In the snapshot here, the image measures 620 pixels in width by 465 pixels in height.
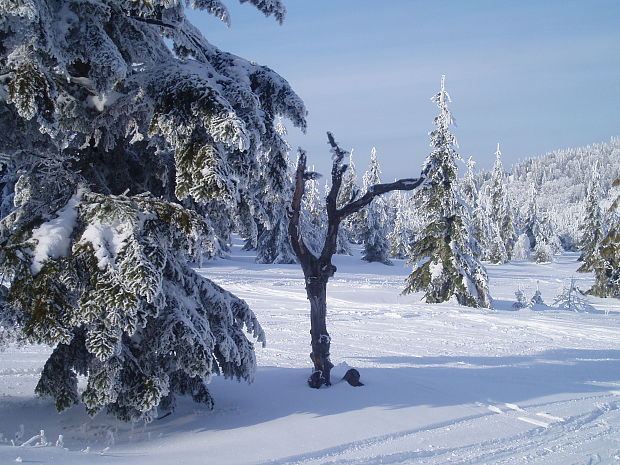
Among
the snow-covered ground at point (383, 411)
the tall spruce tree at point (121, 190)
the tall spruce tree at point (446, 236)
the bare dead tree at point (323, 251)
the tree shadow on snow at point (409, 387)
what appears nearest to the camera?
the tall spruce tree at point (121, 190)

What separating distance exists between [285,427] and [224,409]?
40.7 inches

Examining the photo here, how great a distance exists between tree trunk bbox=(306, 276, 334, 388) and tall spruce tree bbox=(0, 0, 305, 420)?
149 centimetres

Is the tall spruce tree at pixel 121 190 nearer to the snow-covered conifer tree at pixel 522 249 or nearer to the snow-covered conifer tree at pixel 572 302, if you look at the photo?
the snow-covered conifer tree at pixel 572 302

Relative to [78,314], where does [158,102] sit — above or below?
above

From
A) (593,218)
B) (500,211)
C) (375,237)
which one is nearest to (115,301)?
(375,237)

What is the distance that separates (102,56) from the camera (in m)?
5.22

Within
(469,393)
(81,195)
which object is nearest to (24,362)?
(81,195)

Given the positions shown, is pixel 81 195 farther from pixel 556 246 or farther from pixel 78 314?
pixel 556 246

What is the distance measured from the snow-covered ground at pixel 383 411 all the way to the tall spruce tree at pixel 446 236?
A: 266 inches

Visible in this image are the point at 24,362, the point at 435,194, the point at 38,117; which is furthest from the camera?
the point at 435,194

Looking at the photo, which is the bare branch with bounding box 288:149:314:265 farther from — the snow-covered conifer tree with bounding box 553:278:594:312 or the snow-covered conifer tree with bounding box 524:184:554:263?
the snow-covered conifer tree with bounding box 524:184:554:263

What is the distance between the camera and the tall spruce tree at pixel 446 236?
21.0 meters

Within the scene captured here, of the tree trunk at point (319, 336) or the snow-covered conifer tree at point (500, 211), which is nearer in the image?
the tree trunk at point (319, 336)

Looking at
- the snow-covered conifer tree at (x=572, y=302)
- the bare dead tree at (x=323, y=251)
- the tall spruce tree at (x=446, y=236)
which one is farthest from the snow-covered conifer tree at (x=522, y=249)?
the bare dead tree at (x=323, y=251)
